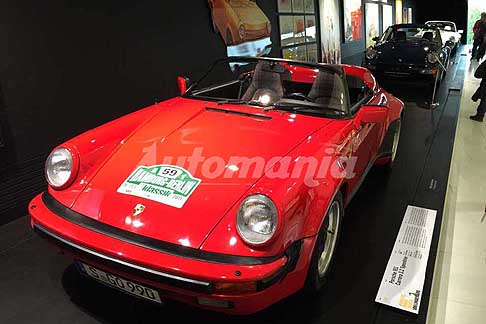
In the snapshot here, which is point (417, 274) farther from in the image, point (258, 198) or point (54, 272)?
point (54, 272)

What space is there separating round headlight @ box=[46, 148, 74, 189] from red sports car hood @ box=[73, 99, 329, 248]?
0.44 feet

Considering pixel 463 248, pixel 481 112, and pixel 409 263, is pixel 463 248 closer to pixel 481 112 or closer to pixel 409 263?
pixel 409 263

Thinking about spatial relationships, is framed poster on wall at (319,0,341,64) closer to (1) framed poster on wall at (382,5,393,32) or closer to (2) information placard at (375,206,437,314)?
(1) framed poster on wall at (382,5,393,32)

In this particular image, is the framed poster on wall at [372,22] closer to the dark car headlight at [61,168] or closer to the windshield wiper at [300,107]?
the windshield wiper at [300,107]

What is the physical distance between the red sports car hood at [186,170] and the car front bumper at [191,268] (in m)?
0.09

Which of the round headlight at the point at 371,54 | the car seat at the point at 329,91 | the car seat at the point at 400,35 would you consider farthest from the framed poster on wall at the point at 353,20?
the car seat at the point at 329,91

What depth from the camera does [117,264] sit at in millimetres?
1390

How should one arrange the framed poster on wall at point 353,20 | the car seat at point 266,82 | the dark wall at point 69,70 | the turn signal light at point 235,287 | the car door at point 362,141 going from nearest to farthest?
the turn signal light at point 235,287
the car door at point 362,141
the car seat at point 266,82
the dark wall at point 69,70
the framed poster on wall at point 353,20

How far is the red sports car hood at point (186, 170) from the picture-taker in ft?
4.83

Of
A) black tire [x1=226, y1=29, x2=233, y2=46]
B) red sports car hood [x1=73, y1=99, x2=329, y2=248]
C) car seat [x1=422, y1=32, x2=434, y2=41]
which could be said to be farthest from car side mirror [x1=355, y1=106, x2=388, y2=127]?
car seat [x1=422, y1=32, x2=434, y2=41]

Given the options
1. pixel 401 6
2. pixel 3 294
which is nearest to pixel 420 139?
pixel 3 294

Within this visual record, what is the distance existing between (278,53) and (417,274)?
16.3ft

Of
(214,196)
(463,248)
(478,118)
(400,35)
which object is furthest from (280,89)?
(400,35)

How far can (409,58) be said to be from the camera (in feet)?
19.3
